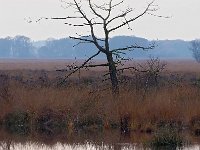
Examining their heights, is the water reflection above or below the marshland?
below

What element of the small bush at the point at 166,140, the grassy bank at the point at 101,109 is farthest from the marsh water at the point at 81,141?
the grassy bank at the point at 101,109

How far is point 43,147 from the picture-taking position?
1397 centimetres

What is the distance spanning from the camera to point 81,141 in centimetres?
1488

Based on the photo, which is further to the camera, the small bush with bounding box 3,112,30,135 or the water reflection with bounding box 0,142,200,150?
the small bush with bounding box 3,112,30,135

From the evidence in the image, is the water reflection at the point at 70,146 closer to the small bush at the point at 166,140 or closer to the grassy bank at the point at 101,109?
the small bush at the point at 166,140

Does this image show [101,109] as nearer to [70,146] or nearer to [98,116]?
[98,116]

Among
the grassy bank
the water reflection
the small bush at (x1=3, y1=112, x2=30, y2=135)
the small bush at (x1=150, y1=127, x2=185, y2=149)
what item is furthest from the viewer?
the small bush at (x1=3, y1=112, x2=30, y2=135)

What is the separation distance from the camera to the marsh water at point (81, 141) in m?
A: 13.8

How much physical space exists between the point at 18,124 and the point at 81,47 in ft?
530

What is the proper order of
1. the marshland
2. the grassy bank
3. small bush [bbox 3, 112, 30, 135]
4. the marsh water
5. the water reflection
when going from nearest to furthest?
the water reflection → the marsh water → the marshland → the grassy bank → small bush [bbox 3, 112, 30, 135]

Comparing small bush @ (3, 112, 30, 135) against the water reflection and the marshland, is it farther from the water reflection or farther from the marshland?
the water reflection

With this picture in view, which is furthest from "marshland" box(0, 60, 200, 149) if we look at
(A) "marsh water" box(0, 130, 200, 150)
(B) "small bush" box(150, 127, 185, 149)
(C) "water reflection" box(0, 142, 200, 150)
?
(C) "water reflection" box(0, 142, 200, 150)

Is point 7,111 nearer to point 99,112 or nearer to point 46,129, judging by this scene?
point 46,129

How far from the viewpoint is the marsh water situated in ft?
45.3
